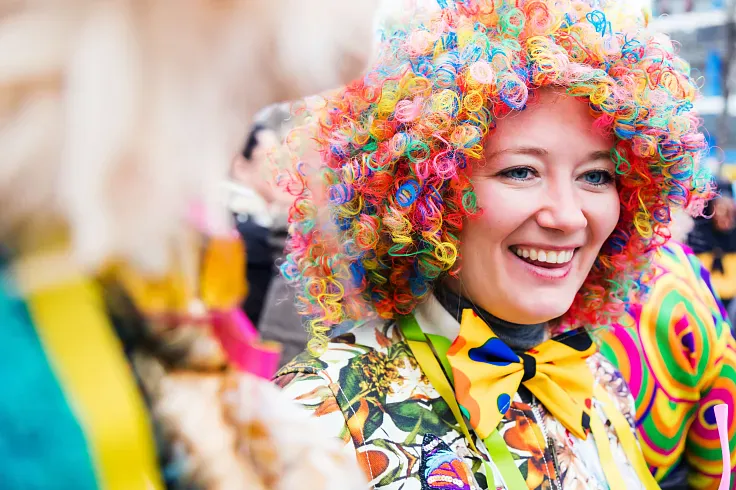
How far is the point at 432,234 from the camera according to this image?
149 centimetres

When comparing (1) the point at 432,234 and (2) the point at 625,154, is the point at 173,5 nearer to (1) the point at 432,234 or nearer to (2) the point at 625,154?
(1) the point at 432,234

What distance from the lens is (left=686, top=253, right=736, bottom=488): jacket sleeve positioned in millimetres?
1981

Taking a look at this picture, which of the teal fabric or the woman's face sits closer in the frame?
the teal fabric

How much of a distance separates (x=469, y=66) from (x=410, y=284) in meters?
0.51

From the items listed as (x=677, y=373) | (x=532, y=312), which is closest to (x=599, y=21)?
(x=532, y=312)

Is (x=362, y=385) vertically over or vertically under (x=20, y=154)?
under

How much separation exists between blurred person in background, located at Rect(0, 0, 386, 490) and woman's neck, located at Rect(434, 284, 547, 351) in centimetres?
110

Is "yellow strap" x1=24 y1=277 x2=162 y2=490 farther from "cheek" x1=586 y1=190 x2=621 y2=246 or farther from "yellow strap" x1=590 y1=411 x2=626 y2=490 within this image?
"yellow strap" x1=590 y1=411 x2=626 y2=490

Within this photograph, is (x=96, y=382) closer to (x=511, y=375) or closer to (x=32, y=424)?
(x=32, y=424)

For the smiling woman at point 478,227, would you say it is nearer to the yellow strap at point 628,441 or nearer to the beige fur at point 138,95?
the yellow strap at point 628,441

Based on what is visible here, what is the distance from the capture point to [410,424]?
4.71 ft

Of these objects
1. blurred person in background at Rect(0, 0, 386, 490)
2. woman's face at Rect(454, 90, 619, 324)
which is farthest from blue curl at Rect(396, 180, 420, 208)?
blurred person in background at Rect(0, 0, 386, 490)

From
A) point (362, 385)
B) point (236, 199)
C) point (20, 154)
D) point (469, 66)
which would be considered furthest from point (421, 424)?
point (236, 199)

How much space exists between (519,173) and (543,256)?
0.19 m
